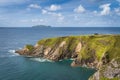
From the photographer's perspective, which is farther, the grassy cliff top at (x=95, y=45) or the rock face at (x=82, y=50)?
the grassy cliff top at (x=95, y=45)

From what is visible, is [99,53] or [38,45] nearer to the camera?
[99,53]

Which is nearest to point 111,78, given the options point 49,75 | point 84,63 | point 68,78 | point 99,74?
point 99,74

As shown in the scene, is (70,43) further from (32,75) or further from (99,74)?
(99,74)

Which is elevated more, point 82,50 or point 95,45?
point 95,45

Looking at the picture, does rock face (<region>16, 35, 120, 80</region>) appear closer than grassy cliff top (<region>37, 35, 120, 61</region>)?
Yes

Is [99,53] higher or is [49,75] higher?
[99,53]

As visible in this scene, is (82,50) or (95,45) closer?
(82,50)

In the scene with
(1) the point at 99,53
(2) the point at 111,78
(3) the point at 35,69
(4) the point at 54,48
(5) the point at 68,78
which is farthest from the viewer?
(4) the point at 54,48

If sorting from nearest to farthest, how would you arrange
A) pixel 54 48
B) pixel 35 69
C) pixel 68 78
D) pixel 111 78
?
pixel 111 78
pixel 68 78
pixel 35 69
pixel 54 48
